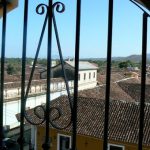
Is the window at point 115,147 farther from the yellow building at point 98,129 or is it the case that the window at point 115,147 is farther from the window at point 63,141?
the window at point 63,141

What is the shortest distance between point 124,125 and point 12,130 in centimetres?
648

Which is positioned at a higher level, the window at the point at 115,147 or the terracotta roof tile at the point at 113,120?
the terracotta roof tile at the point at 113,120

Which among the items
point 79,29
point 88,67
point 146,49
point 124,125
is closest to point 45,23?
point 79,29

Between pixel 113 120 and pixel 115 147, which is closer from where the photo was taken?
pixel 115 147

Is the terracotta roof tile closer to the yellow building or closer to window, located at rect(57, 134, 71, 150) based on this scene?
the yellow building

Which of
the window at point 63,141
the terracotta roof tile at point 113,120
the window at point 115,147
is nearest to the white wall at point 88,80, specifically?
the terracotta roof tile at point 113,120

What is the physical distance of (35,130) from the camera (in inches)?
574

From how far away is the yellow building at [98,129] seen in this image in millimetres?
12492

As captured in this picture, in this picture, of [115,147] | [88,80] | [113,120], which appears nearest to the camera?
[115,147]

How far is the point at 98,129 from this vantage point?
521 inches

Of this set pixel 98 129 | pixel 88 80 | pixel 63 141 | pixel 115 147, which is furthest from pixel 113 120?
pixel 88 80

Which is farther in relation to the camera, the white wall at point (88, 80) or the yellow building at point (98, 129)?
the white wall at point (88, 80)

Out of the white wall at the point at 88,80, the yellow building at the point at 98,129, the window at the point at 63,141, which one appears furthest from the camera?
the white wall at the point at 88,80

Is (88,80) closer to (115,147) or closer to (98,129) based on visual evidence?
(98,129)
